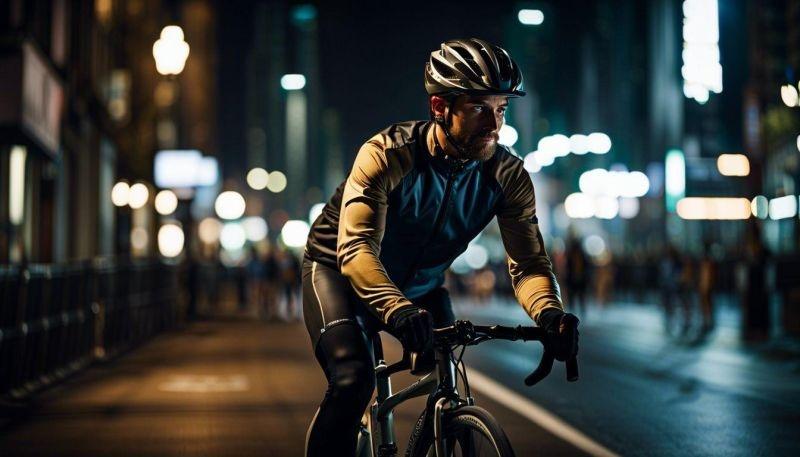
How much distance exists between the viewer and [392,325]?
15.7 feet

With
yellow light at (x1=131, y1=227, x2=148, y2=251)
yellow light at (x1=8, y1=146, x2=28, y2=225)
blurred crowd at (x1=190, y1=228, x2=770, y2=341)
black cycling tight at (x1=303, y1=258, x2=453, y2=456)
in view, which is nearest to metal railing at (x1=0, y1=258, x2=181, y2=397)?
yellow light at (x1=8, y1=146, x2=28, y2=225)

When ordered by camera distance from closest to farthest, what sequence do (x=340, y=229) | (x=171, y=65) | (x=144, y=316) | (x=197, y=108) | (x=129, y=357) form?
(x=340, y=229) < (x=129, y=357) < (x=144, y=316) < (x=171, y=65) < (x=197, y=108)

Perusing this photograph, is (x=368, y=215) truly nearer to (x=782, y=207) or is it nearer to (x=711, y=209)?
(x=782, y=207)

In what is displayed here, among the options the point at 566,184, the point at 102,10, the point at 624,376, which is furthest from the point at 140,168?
the point at 566,184

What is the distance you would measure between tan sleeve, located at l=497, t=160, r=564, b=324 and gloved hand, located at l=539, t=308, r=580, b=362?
0.46 meters

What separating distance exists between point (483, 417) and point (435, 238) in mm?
1165

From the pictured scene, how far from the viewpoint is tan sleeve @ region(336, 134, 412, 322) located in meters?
5.08

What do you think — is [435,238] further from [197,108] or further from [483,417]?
[197,108]

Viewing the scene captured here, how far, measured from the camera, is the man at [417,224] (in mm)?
5055

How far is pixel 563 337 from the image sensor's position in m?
4.84

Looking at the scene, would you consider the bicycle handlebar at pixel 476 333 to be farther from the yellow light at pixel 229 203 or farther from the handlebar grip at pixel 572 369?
the yellow light at pixel 229 203

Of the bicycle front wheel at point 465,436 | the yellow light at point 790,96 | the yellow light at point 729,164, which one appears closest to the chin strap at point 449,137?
the bicycle front wheel at point 465,436

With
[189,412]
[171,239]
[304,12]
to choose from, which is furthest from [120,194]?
[171,239]

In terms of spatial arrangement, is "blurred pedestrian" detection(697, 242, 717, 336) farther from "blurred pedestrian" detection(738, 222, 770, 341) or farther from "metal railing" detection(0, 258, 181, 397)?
"metal railing" detection(0, 258, 181, 397)
